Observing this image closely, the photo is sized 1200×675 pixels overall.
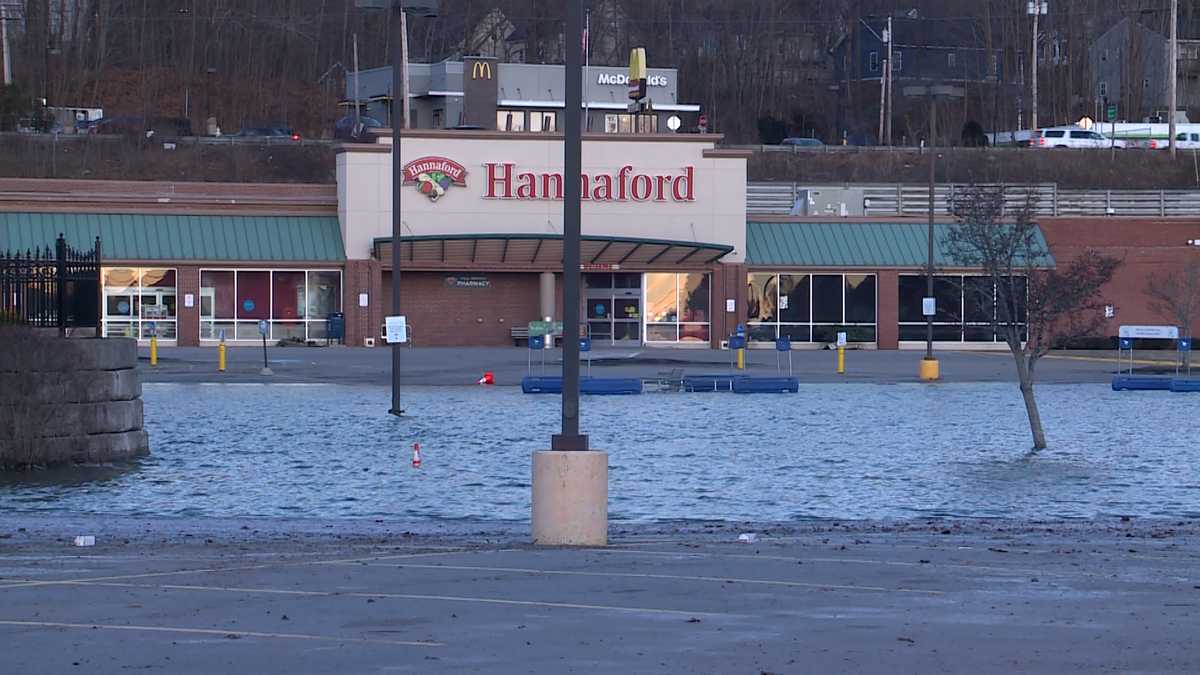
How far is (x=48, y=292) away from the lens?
2269cm

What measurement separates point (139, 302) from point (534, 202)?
48.2 ft

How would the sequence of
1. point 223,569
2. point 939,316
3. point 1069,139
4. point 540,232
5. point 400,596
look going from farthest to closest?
point 1069,139, point 939,316, point 540,232, point 223,569, point 400,596

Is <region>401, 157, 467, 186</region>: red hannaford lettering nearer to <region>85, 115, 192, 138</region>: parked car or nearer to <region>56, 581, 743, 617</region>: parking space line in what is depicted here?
<region>85, 115, 192, 138</region>: parked car

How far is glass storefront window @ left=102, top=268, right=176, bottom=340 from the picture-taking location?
5909 cm

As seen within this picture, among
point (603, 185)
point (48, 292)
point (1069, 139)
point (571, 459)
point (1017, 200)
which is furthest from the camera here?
point (1069, 139)

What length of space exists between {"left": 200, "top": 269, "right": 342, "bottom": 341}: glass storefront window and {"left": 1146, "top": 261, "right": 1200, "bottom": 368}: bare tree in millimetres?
29145

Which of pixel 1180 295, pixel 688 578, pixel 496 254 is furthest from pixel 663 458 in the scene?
pixel 1180 295

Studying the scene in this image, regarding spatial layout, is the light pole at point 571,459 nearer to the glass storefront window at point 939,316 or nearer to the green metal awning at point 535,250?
the green metal awning at point 535,250

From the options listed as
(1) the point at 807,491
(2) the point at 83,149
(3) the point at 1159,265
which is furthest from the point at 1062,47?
(1) the point at 807,491

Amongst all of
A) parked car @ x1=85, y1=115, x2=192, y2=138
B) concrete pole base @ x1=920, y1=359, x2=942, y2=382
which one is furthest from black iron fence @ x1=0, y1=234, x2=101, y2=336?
parked car @ x1=85, y1=115, x2=192, y2=138

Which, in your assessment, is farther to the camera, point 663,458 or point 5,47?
point 5,47

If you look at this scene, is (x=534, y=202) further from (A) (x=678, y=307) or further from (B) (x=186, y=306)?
(B) (x=186, y=306)

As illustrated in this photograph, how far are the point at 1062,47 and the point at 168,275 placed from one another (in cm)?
7746

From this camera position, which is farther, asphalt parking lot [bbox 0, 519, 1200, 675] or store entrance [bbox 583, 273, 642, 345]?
store entrance [bbox 583, 273, 642, 345]
